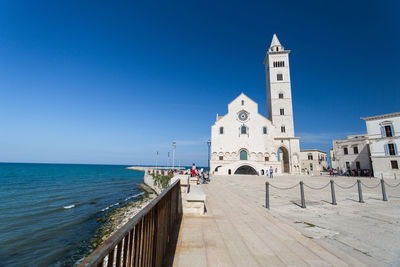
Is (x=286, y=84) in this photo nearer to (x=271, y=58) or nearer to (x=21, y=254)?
(x=271, y=58)

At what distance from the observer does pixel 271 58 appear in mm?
41219

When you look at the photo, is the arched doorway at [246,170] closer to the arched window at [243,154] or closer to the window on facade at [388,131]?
the arched window at [243,154]

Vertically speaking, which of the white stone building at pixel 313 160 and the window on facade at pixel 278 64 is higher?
the window on facade at pixel 278 64

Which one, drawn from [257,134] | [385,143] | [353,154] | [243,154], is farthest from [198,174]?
[353,154]

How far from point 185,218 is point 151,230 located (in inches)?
146

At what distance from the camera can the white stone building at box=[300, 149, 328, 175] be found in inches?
1873

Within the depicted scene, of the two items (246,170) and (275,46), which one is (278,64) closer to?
(275,46)

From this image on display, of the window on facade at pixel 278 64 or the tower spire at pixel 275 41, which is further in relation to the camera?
Answer: the tower spire at pixel 275 41

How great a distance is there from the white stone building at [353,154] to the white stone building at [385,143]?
3973 millimetres

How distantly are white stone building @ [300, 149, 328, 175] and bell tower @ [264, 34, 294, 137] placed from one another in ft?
54.5

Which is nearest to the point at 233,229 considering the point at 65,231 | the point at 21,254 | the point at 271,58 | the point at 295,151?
the point at 21,254

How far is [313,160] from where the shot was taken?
4803 centimetres

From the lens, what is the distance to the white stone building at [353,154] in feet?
105

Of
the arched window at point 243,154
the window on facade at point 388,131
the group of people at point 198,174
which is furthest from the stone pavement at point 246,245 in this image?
the window on facade at point 388,131
